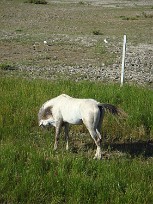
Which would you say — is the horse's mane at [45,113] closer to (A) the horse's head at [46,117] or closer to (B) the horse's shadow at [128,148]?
(A) the horse's head at [46,117]

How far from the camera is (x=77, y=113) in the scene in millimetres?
8117

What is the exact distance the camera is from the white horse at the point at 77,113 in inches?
311

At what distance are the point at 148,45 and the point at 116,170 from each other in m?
18.7

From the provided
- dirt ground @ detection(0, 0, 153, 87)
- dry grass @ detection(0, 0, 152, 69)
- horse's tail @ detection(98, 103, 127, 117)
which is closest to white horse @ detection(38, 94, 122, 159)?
horse's tail @ detection(98, 103, 127, 117)

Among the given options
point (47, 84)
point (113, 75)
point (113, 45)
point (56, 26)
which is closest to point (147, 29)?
point (56, 26)

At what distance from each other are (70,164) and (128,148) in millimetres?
2112

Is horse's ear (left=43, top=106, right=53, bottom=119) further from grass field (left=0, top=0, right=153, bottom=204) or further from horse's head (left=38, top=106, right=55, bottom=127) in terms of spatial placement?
grass field (left=0, top=0, right=153, bottom=204)

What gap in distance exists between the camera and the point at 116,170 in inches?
282

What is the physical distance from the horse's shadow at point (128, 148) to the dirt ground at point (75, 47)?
235 inches

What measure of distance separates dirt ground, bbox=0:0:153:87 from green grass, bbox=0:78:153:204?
5385mm

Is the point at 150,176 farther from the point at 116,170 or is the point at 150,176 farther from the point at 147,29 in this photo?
the point at 147,29

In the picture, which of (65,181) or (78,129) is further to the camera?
(78,129)

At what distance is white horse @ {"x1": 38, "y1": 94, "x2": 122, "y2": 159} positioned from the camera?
7.91 metres

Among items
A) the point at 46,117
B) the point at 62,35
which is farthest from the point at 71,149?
the point at 62,35
